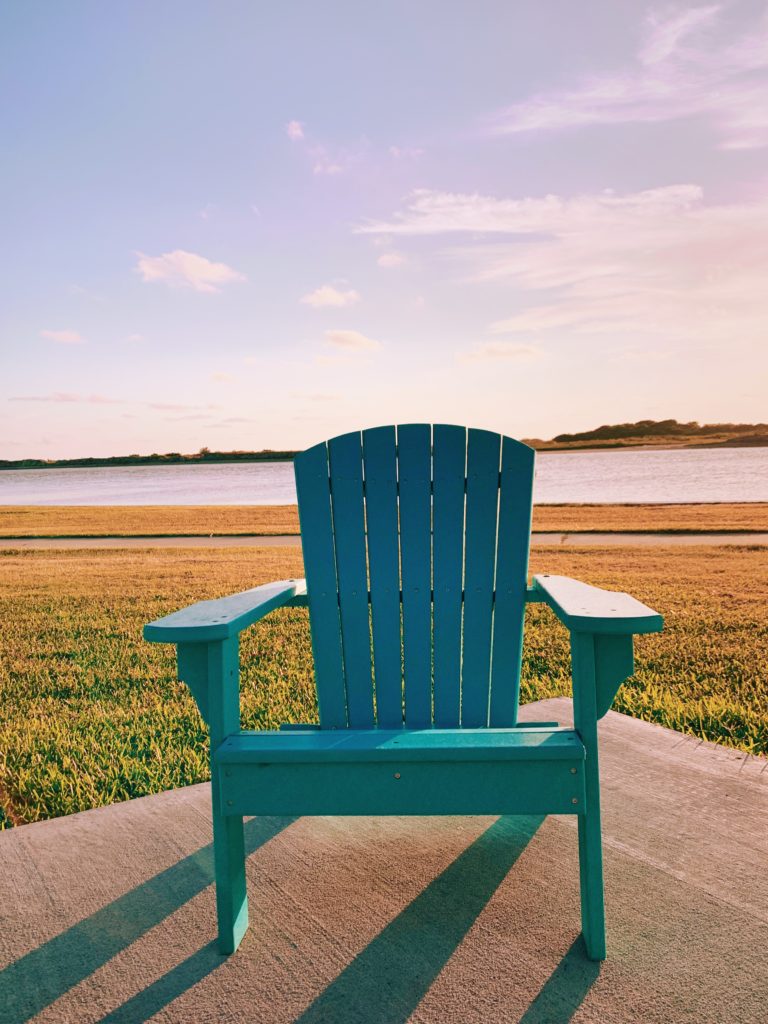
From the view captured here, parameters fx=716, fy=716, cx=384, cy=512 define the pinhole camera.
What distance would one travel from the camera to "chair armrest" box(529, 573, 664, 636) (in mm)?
1620

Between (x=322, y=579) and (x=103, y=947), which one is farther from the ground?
(x=322, y=579)

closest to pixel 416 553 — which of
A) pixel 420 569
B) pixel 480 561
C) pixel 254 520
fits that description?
pixel 420 569

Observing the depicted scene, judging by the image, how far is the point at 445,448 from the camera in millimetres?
2266

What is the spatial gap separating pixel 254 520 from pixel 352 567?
18.3 m

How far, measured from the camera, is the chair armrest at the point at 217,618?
1.67 meters

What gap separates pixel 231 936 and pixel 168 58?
22.5 ft

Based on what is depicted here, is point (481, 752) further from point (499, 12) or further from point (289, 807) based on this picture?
point (499, 12)

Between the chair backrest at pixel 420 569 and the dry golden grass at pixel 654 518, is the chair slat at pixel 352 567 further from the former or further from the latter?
the dry golden grass at pixel 654 518

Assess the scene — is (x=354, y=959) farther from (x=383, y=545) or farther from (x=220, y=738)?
(x=383, y=545)

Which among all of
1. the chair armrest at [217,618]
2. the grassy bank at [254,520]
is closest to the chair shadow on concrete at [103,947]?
the chair armrest at [217,618]

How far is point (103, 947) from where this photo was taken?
5.81ft

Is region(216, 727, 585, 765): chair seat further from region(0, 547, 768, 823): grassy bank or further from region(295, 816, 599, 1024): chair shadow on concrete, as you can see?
region(0, 547, 768, 823): grassy bank

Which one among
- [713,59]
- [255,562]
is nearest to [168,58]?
[713,59]

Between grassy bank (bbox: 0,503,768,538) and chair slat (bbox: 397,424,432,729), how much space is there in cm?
A: 1211
